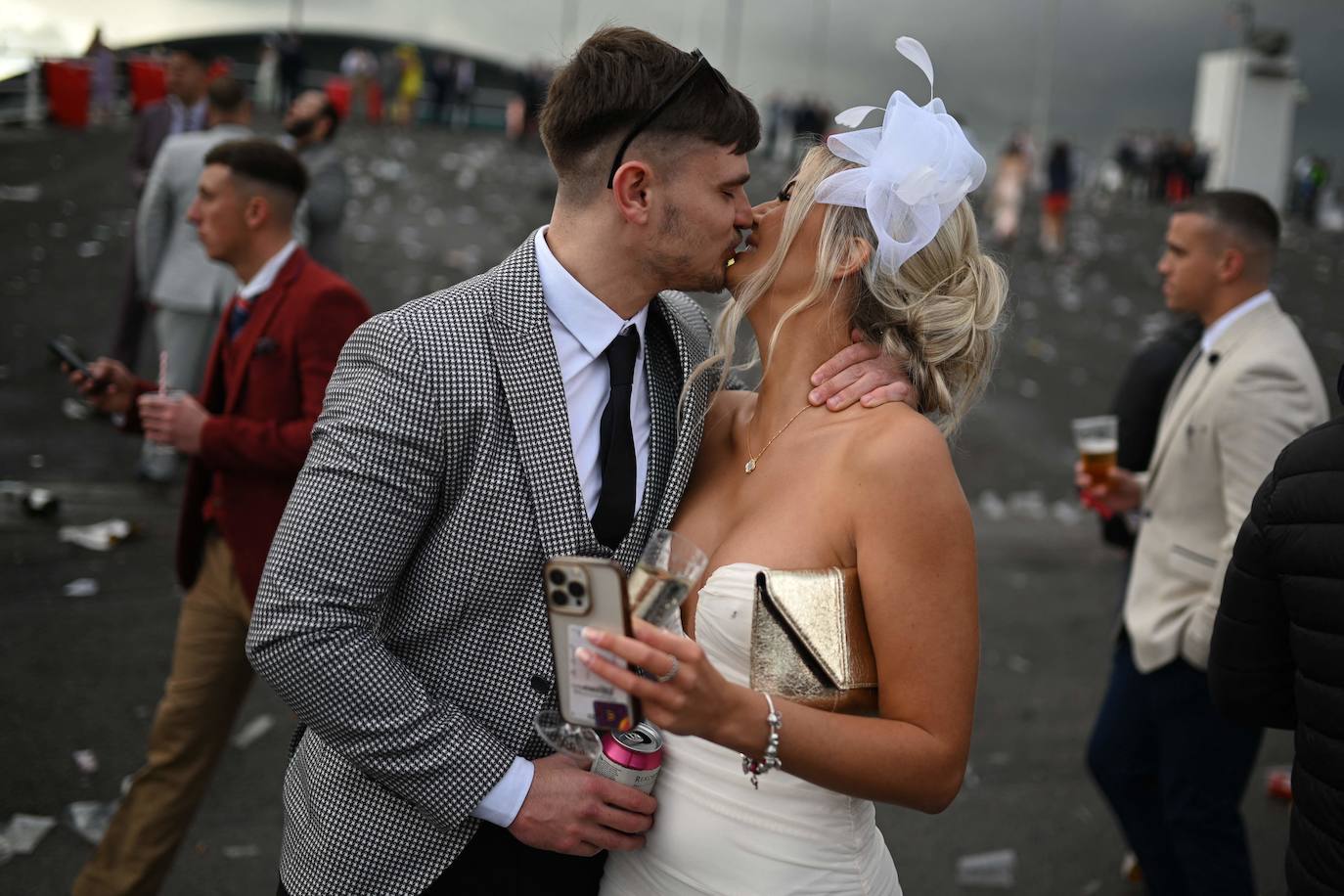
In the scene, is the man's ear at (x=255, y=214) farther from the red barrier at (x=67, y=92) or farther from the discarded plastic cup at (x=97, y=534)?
the red barrier at (x=67, y=92)

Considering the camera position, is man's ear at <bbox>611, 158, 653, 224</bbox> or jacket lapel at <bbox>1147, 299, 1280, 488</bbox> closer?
man's ear at <bbox>611, 158, 653, 224</bbox>

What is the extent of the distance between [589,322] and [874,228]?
59 cm

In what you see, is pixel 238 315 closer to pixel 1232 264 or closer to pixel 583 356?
pixel 583 356

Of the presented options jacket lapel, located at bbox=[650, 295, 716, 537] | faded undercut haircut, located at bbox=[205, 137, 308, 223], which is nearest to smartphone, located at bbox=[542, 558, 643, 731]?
jacket lapel, located at bbox=[650, 295, 716, 537]

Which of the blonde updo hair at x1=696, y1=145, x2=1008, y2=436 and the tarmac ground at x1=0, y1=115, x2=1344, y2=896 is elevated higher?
the blonde updo hair at x1=696, y1=145, x2=1008, y2=436

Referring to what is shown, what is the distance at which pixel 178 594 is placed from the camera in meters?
6.10

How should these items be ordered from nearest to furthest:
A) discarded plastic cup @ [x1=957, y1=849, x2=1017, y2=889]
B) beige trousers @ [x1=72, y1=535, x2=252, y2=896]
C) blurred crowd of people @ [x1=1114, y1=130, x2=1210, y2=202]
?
beige trousers @ [x1=72, y1=535, x2=252, y2=896] → discarded plastic cup @ [x1=957, y1=849, x2=1017, y2=889] → blurred crowd of people @ [x1=1114, y1=130, x2=1210, y2=202]

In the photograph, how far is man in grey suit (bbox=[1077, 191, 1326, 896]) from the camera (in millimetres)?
3549

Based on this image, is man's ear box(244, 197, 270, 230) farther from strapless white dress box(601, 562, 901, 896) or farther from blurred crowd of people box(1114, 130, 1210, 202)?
blurred crowd of people box(1114, 130, 1210, 202)

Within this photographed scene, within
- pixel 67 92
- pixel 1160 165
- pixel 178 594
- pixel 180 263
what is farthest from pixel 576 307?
pixel 1160 165

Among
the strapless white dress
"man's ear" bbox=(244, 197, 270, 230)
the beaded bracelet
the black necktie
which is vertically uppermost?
"man's ear" bbox=(244, 197, 270, 230)

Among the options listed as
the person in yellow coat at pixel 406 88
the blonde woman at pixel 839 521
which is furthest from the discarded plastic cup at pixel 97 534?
the person in yellow coat at pixel 406 88

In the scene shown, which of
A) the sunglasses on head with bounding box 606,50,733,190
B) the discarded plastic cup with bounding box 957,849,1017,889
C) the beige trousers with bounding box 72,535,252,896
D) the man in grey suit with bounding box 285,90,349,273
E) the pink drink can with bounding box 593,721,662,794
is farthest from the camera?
the man in grey suit with bounding box 285,90,349,273

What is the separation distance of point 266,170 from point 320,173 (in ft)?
10.4
